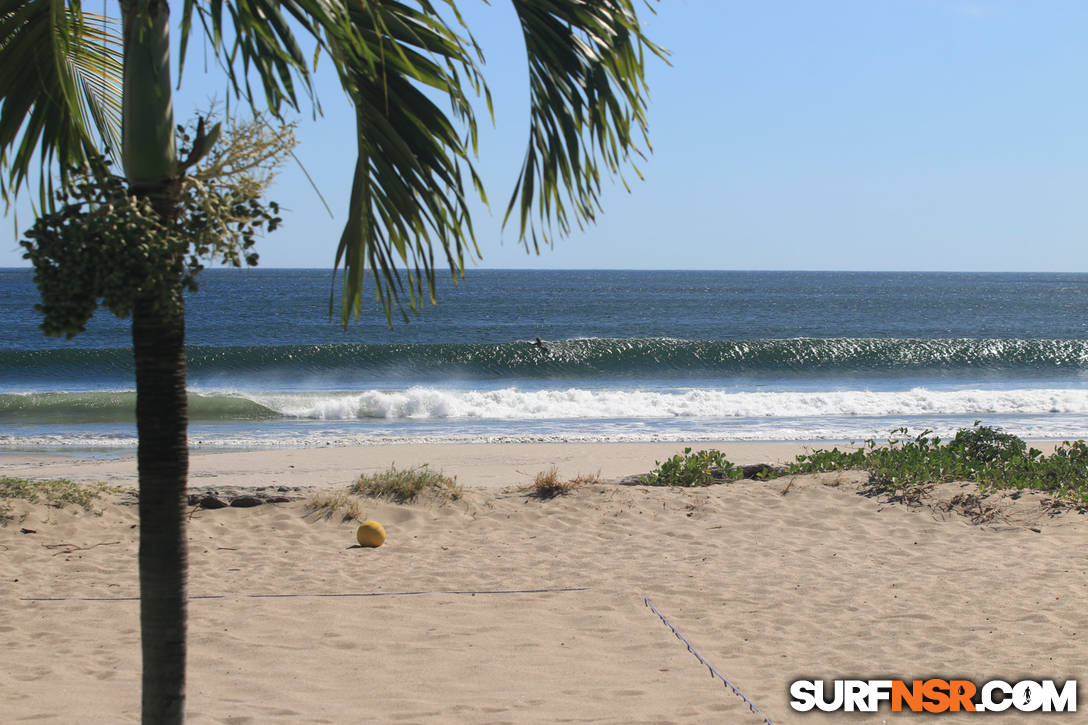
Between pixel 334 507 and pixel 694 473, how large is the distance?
3.51 meters

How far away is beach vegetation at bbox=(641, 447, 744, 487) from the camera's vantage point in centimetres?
898

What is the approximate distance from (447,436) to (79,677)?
1118 cm

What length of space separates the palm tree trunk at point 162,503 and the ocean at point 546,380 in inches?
44.1

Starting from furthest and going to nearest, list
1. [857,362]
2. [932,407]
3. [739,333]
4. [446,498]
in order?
[739,333]
[857,362]
[932,407]
[446,498]

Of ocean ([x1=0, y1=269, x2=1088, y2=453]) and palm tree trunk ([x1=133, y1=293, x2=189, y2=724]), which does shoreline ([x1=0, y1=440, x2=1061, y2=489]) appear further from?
palm tree trunk ([x1=133, y1=293, x2=189, y2=724])

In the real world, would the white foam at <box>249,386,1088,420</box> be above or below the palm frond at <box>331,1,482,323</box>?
below

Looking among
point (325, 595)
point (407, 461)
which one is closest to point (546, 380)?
point (407, 461)

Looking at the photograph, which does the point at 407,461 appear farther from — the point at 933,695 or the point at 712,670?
the point at 933,695

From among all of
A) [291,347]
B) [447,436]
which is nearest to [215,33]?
[447,436]

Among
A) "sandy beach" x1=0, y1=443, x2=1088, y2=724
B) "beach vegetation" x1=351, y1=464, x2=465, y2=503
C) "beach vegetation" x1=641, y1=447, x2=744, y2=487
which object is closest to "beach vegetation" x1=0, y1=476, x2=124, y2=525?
"sandy beach" x1=0, y1=443, x2=1088, y2=724

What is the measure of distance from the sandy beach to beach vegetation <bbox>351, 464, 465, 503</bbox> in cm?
22

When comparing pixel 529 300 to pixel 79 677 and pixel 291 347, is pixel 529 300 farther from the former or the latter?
pixel 79 677

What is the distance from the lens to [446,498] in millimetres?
8305

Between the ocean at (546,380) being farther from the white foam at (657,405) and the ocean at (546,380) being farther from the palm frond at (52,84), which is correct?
the palm frond at (52,84)
